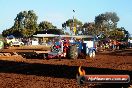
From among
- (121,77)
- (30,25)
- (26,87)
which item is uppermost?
(30,25)

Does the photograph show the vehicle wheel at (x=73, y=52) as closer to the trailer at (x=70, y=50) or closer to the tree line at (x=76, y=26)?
the trailer at (x=70, y=50)

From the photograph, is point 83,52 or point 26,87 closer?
point 26,87

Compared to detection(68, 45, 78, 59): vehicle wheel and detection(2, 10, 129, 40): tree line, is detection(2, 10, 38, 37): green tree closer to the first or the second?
detection(2, 10, 129, 40): tree line

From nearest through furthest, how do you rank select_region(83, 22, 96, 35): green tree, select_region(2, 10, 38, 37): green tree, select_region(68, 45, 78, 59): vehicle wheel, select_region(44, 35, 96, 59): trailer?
1. select_region(68, 45, 78, 59): vehicle wheel
2. select_region(44, 35, 96, 59): trailer
3. select_region(2, 10, 38, 37): green tree
4. select_region(83, 22, 96, 35): green tree

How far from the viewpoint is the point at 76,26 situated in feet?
431

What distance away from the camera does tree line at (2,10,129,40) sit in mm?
106500

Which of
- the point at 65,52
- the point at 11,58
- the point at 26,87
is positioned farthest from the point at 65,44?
the point at 26,87

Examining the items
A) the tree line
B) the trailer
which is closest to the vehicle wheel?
the trailer

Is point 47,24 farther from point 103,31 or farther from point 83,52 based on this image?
point 83,52

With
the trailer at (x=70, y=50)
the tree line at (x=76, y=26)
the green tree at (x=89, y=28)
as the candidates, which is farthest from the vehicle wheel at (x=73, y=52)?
the green tree at (x=89, y=28)

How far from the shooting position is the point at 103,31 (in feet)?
405

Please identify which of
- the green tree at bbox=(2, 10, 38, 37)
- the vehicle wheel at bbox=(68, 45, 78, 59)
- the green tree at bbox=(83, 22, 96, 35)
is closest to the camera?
the vehicle wheel at bbox=(68, 45, 78, 59)

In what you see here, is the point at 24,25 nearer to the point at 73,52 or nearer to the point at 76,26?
the point at 76,26

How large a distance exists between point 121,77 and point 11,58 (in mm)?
22767
